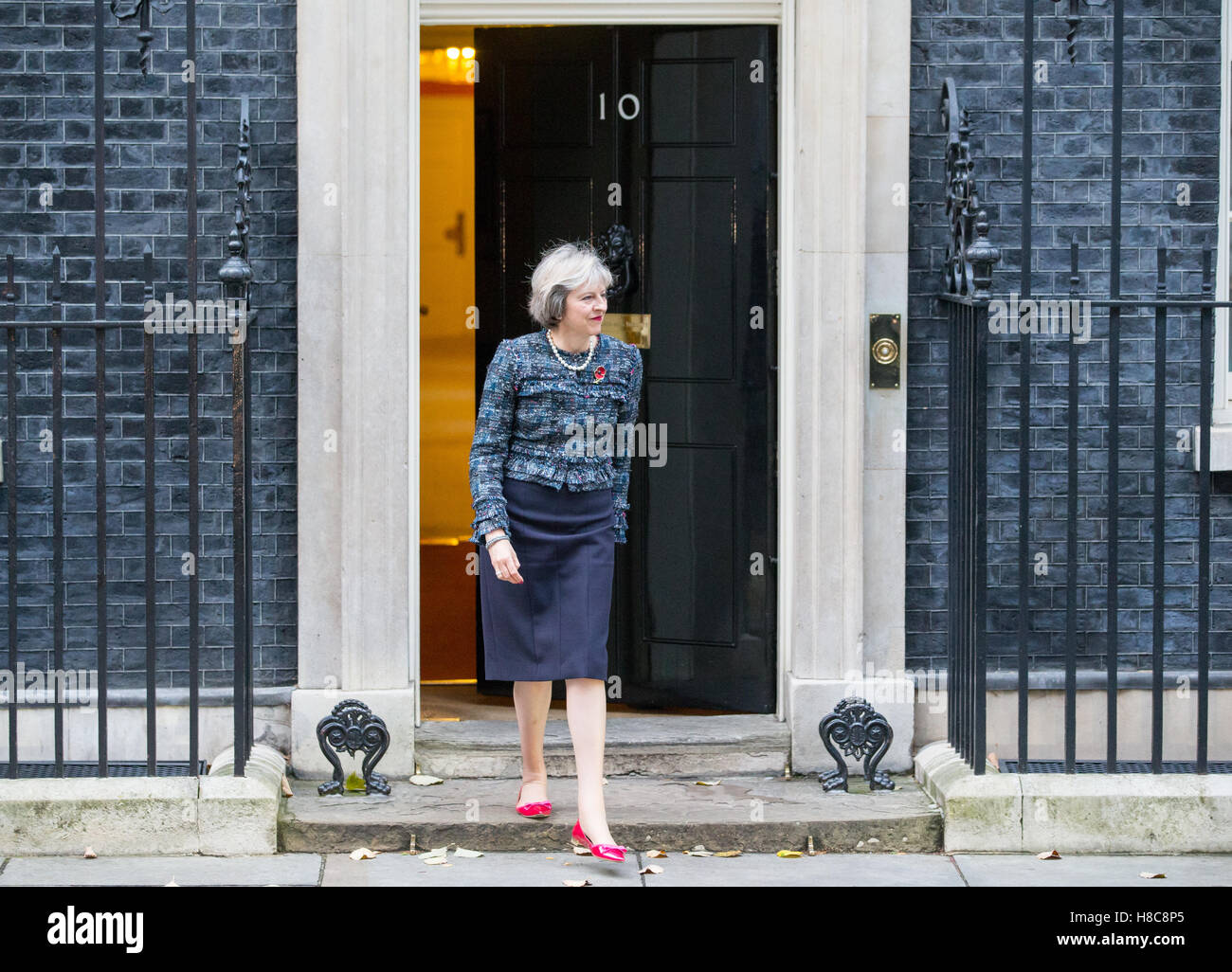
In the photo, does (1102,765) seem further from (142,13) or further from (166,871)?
(142,13)

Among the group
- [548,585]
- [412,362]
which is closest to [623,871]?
[548,585]

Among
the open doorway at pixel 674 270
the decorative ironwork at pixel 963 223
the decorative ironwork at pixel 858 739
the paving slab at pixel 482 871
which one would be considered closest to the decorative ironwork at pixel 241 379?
the paving slab at pixel 482 871

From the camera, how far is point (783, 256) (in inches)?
247

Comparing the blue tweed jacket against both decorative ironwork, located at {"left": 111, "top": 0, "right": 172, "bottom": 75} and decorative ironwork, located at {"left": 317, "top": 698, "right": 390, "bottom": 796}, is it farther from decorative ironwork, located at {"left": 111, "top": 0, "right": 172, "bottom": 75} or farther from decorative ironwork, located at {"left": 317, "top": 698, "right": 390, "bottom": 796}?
decorative ironwork, located at {"left": 111, "top": 0, "right": 172, "bottom": 75}

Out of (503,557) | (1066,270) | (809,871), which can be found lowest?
(809,871)

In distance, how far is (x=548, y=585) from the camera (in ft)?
17.0

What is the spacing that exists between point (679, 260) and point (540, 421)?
5.35 feet

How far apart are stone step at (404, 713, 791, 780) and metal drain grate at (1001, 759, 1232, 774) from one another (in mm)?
901

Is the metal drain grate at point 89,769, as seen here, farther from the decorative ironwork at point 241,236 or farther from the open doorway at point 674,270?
the decorative ironwork at point 241,236

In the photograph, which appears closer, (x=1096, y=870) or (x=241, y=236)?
(x=1096, y=870)

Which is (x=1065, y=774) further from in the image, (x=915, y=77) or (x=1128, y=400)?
(x=915, y=77)

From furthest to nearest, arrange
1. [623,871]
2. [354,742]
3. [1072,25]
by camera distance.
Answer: [1072,25] → [354,742] → [623,871]

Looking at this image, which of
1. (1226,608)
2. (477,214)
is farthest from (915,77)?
(1226,608)

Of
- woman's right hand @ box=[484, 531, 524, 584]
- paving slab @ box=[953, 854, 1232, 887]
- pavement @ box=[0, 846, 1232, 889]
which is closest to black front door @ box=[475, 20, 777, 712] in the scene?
pavement @ box=[0, 846, 1232, 889]
